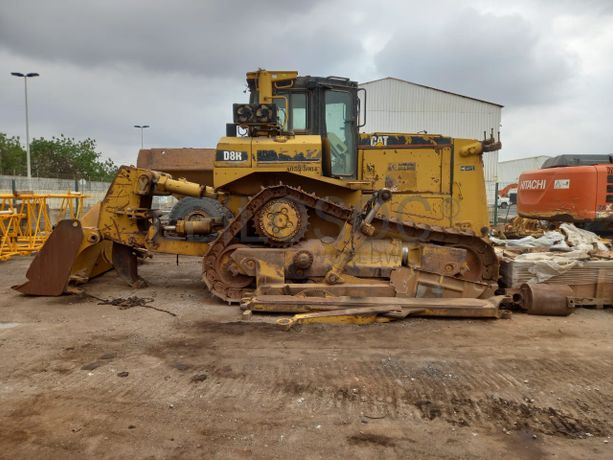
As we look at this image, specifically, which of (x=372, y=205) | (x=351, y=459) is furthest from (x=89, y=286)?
(x=351, y=459)

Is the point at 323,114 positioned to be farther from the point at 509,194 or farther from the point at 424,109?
the point at 424,109

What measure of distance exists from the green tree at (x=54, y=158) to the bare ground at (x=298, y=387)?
3973 cm

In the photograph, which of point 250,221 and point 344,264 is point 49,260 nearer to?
point 250,221

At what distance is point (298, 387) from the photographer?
3939mm

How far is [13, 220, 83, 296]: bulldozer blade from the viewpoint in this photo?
6.79m

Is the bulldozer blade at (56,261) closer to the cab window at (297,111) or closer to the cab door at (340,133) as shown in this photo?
the cab window at (297,111)

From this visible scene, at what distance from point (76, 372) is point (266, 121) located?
411cm

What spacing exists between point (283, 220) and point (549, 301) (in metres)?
3.64

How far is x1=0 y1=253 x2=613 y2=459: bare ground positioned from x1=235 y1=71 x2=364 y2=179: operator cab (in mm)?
2666

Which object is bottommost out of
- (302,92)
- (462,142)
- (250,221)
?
(250,221)

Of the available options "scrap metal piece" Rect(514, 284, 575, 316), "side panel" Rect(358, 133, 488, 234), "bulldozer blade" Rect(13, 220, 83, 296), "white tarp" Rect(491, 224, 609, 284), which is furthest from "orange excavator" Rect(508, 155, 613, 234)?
"bulldozer blade" Rect(13, 220, 83, 296)

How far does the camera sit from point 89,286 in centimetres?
765

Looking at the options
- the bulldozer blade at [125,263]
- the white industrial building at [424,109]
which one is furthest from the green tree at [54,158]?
the bulldozer blade at [125,263]

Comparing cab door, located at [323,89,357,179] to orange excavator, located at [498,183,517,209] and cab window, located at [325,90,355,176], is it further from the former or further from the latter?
orange excavator, located at [498,183,517,209]
